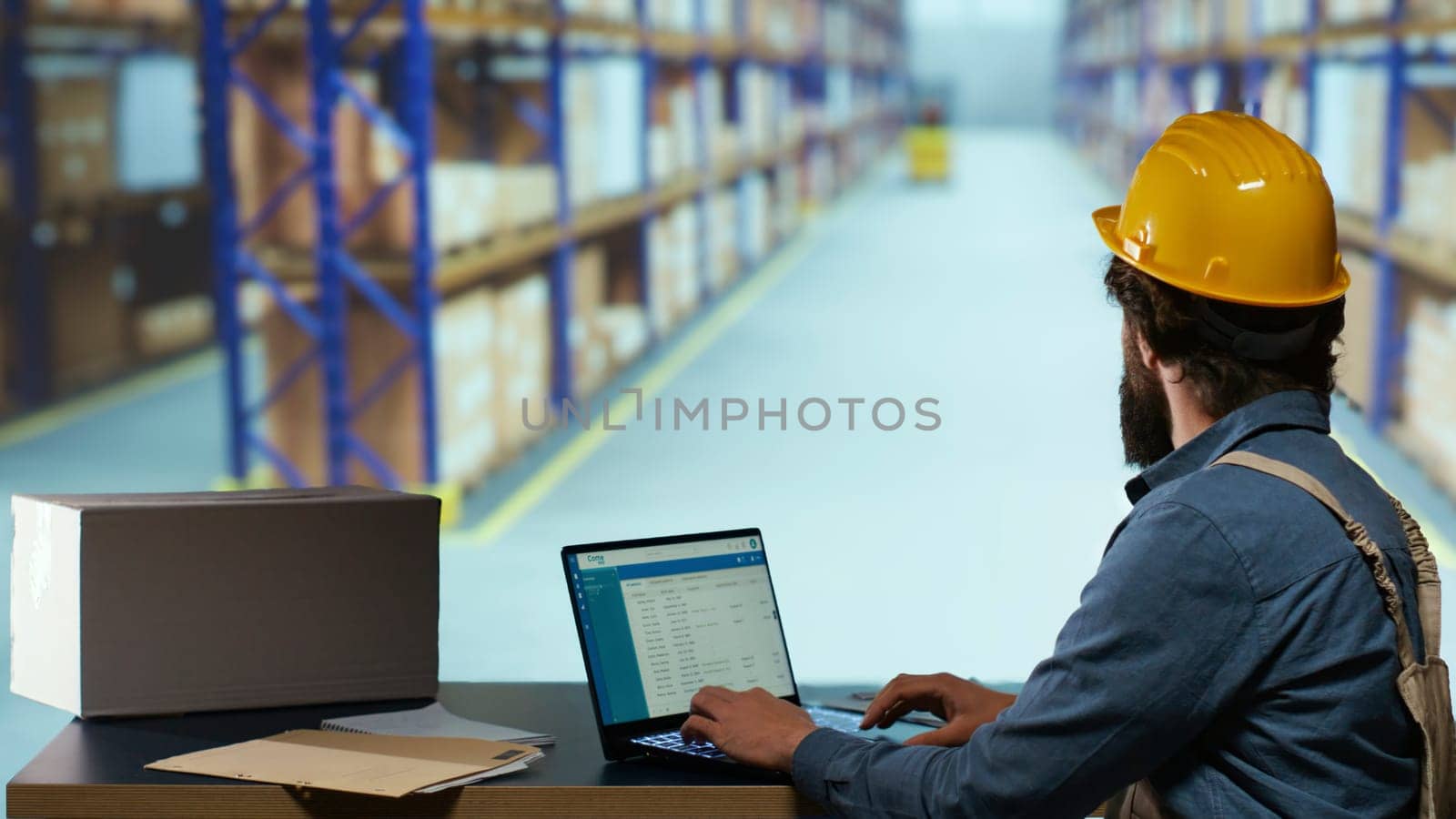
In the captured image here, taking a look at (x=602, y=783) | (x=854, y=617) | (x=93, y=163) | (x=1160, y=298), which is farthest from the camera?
(x=93, y=163)

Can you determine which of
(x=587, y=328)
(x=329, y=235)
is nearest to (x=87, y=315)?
(x=587, y=328)

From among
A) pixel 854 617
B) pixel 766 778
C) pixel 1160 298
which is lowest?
pixel 854 617

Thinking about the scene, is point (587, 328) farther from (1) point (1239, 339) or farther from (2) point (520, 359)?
(1) point (1239, 339)

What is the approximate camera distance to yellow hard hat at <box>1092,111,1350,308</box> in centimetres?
178

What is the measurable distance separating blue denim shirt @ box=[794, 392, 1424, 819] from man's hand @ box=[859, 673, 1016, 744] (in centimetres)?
36

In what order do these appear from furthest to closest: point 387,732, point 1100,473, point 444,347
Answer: point 1100,473, point 444,347, point 387,732

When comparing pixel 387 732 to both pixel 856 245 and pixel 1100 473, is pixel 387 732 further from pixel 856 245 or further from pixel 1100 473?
pixel 856 245

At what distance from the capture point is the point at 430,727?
7.38ft

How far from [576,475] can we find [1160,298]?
16.6 feet

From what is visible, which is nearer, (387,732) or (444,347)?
(387,732)

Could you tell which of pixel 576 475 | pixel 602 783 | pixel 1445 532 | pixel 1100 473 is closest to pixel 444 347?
pixel 576 475

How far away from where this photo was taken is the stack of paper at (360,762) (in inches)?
77.1

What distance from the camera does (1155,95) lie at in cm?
1702

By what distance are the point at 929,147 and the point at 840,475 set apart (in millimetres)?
18075
